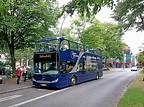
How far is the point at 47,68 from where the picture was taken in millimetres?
18094

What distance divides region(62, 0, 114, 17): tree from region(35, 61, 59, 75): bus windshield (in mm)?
11511

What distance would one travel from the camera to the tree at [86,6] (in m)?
5.63

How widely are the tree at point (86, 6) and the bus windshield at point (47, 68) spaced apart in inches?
453

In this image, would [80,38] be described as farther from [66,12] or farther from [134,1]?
[66,12]

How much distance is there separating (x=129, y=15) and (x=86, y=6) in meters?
13.9

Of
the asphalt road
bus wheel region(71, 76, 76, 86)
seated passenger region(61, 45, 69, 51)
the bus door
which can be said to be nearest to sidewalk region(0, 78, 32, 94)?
the asphalt road

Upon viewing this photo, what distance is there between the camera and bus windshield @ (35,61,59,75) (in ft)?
58.3

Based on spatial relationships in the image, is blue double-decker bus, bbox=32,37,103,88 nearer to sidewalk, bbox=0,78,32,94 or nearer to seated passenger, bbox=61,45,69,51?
seated passenger, bbox=61,45,69,51

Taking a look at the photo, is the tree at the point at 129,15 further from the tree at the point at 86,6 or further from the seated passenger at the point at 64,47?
the tree at the point at 86,6

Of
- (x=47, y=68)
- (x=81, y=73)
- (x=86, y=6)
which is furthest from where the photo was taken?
(x=81, y=73)

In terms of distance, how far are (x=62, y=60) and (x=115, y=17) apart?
6772mm

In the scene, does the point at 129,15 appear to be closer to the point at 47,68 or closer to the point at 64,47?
the point at 64,47

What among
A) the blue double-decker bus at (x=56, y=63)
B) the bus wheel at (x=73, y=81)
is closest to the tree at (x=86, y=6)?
the blue double-decker bus at (x=56, y=63)

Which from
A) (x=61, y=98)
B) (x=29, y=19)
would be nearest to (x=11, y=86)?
(x=61, y=98)
